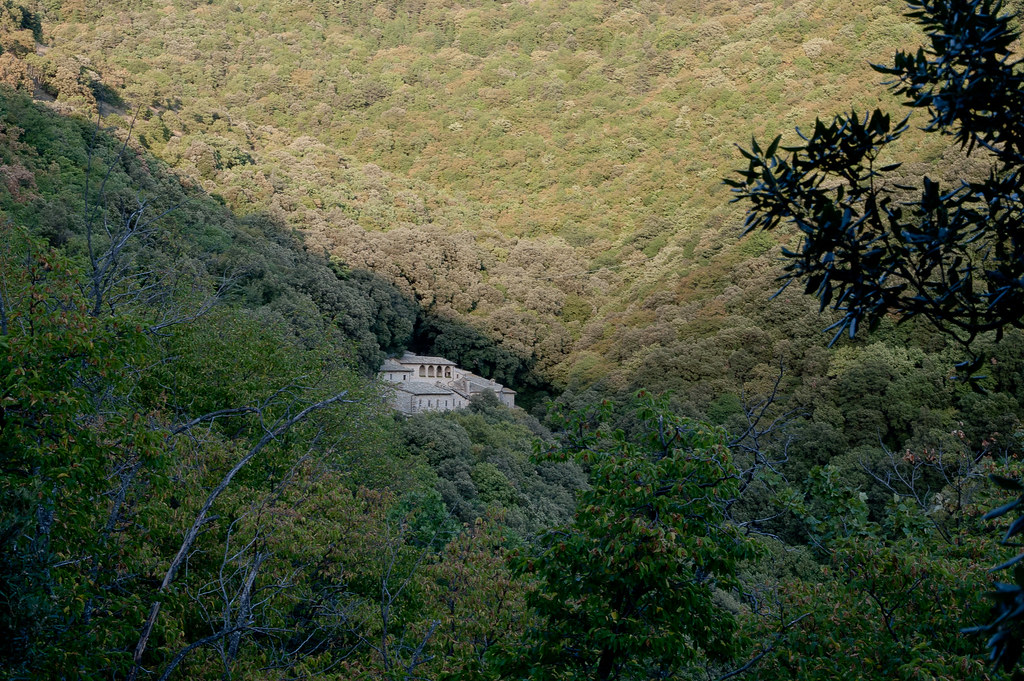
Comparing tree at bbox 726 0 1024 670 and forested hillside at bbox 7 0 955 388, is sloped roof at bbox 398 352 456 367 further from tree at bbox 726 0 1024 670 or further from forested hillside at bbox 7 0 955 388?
tree at bbox 726 0 1024 670

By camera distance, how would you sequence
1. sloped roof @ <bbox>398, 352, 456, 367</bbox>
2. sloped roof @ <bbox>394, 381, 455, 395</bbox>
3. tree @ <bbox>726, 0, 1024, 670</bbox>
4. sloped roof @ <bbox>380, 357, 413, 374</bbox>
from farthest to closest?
1. sloped roof @ <bbox>398, 352, 456, 367</bbox>
2. sloped roof @ <bbox>380, 357, 413, 374</bbox>
3. sloped roof @ <bbox>394, 381, 455, 395</bbox>
4. tree @ <bbox>726, 0, 1024, 670</bbox>

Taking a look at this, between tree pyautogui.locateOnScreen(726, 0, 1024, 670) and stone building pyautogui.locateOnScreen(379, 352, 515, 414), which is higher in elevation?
tree pyautogui.locateOnScreen(726, 0, 1024, 670)

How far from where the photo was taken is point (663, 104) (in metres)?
66.1

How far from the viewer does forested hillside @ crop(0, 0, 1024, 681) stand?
17.6 ft

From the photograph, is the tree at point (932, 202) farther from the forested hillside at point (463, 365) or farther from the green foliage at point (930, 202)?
the forested hillside at point (463, 365)

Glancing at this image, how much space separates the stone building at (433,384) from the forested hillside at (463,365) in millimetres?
1795

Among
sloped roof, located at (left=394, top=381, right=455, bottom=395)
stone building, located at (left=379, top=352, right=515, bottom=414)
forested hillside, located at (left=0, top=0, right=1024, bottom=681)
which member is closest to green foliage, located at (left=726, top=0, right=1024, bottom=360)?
forested hillside, located at (left=0, top=0, right=1024, bottom=681)

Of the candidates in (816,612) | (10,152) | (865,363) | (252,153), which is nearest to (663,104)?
(252,153)

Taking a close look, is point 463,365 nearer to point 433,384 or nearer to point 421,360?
point 421,360

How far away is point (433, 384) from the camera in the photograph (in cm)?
3950

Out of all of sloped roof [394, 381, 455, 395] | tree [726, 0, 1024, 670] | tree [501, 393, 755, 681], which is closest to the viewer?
tree [726, 0, 1024, 670]

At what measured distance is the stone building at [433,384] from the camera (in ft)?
122

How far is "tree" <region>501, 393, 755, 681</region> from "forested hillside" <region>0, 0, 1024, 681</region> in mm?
34

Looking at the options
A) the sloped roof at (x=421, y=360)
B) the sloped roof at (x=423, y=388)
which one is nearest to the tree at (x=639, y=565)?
the sloped roof at (x=423, y=388)
